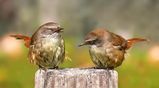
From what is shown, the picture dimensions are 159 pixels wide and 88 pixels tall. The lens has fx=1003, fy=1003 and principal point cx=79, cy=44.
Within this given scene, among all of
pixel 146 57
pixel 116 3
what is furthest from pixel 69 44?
pixel 116 3

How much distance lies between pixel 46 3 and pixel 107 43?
7.76 m

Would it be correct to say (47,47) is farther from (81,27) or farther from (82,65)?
(81,27)

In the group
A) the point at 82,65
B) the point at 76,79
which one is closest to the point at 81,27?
the point at 82,65

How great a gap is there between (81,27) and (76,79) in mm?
9770

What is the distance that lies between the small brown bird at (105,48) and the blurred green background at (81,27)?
158 centimetres

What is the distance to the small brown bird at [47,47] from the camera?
7496 mm

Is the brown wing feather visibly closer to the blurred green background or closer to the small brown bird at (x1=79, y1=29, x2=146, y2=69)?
the small brown bird at (x1=79, y1=29, x2=146, y2=69)

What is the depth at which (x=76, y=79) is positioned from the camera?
246 inches

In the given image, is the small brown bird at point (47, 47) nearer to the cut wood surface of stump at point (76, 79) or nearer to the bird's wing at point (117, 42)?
the bird's wing at point (117, 42)

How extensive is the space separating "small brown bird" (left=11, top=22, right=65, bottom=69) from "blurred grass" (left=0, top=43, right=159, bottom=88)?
2397 mm

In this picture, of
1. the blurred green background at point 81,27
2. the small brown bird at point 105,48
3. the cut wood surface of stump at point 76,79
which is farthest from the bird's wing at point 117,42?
the cut wood surface of stump at point 76,79

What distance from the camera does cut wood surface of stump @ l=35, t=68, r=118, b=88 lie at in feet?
20.5

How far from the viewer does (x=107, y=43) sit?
330 inches

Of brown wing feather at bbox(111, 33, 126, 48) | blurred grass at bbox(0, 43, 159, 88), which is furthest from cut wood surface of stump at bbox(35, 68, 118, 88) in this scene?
blurred grass at bbox(0, 43, 159, 88)
